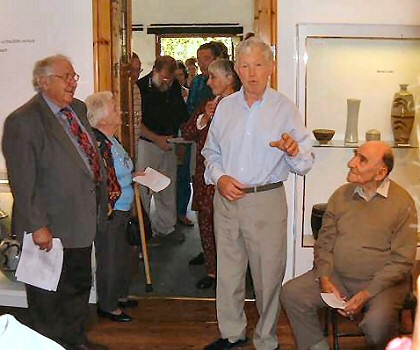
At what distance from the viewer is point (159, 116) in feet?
18.4

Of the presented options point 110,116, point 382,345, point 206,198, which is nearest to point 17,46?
point 110,116

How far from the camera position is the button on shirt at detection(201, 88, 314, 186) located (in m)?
3.20

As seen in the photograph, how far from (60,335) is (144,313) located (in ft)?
2.97

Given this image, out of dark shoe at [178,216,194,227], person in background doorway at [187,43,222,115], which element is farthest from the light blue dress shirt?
dark shoe at [178,216,194,227]

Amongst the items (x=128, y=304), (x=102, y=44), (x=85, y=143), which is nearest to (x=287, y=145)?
(x=85, y=143)

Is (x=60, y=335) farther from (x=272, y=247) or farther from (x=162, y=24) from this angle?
(x=162, y=24)

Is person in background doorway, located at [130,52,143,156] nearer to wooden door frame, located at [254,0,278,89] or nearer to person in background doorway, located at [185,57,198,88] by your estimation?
person in background doorway, located at [185,57,198,88]

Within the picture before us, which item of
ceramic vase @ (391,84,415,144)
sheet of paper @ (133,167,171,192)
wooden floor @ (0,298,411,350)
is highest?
ceramic vase @ (391,84,415,144)

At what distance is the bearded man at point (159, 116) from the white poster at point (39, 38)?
1.44 meters

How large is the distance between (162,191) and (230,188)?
2612 millimetres

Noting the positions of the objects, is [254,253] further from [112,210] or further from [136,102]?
[136,102]

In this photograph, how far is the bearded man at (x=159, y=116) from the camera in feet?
18.2

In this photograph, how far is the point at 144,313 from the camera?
4129 mm

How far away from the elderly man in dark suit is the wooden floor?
41cm
